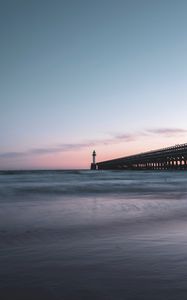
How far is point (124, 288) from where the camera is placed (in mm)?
3346

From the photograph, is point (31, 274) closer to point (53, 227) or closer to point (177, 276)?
point (177, 276)

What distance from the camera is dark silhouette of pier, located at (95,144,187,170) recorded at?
300 feet

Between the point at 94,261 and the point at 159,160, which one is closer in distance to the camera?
the point at 94,261

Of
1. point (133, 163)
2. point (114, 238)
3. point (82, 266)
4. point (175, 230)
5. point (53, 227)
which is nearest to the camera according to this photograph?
point (82, 266)

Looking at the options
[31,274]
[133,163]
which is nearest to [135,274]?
[31,274]

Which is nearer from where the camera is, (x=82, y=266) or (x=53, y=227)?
(x=82, y=266)

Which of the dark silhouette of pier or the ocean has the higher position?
the dark silhouette of pier

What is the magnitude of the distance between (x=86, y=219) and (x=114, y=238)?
9.30ft

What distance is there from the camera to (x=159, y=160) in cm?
10850

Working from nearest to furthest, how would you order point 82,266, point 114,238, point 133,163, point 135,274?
1. point 135,274
2. point 82,266
3. point 114,238
4. point 133,163

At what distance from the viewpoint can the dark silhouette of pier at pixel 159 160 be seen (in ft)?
300

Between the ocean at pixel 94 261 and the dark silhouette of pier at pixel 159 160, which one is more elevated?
the dark silhouette of pier at pixel 159 160

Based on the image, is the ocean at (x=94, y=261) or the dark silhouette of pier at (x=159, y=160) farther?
the dark silhouette of pier at (x=159, y=160)

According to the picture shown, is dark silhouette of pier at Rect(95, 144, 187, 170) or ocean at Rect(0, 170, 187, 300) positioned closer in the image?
ocean at Rect(0, 170, 187, 300)
